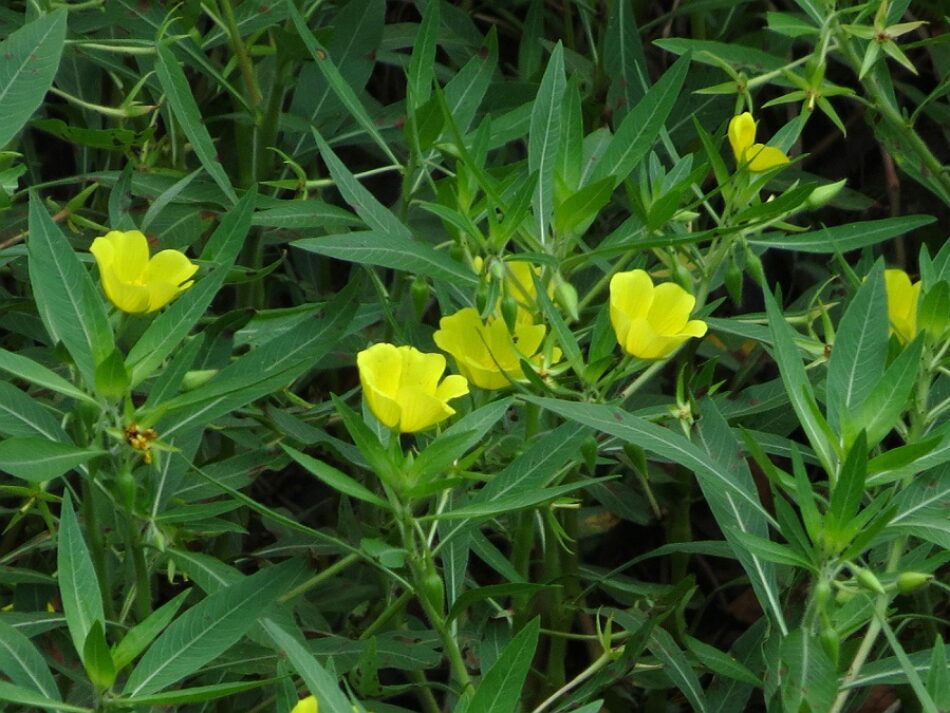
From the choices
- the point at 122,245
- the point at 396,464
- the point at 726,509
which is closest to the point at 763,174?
the point at 726,509

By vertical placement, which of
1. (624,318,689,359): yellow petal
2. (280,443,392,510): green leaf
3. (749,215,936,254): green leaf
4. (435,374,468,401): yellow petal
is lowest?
(280,443,392,510): green leaf

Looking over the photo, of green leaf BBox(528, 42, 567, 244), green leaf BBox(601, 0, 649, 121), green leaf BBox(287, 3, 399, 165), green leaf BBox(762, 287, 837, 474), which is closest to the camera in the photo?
green leaf BBox(762, 287, 837, 474)

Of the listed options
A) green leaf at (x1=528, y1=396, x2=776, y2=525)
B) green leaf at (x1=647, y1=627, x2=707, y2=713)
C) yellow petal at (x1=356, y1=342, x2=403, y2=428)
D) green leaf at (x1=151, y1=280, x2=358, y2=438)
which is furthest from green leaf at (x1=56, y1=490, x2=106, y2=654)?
green leaf at (x1=647, y1=627, x2=707, y2=713)

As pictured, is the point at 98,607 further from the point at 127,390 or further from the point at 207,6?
the point at 207,6

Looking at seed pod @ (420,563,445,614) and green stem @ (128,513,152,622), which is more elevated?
seed pod @ (420,563,445,614)

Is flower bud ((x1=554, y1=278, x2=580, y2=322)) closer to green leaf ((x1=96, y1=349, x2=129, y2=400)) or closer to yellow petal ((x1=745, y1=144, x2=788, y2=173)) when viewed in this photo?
yellow petal ((x1=745, y1=144, x2=788, y2=173))

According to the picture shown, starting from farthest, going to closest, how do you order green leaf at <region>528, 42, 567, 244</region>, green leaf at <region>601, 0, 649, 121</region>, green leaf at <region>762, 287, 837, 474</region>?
green leaf at <region>601, 0, 649, 121</region>
green leaf at <region>528, 42, 567, 244</region>
green leaf at <region>762, 287, 837, 474</region>

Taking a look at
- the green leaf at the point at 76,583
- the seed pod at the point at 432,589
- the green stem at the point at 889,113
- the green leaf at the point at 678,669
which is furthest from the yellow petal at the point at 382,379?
the green stem at the point at 889,113

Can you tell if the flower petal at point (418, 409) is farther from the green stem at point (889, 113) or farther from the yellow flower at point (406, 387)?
the green stem at point (889, 113)
